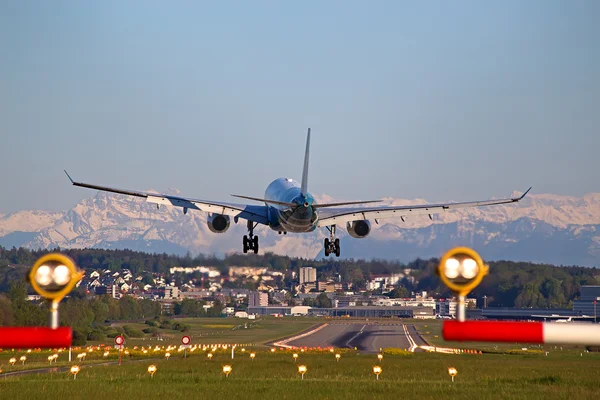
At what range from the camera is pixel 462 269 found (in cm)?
817

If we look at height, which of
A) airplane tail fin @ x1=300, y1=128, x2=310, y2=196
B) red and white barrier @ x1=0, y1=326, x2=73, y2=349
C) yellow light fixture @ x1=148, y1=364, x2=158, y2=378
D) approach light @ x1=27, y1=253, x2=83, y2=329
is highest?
airplane tail fin @ x1=300, y1=128, x2=310, y2=196

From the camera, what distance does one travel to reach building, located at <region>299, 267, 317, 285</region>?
142950 mm

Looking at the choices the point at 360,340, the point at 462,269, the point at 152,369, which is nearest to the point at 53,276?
the point at 462,269

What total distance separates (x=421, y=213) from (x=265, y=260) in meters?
15.8

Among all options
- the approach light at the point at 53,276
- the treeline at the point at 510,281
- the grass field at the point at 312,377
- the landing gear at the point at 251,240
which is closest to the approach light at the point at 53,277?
the approach light at the point at 53,276

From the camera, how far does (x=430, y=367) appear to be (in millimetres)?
115312

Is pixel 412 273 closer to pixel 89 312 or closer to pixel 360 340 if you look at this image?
pixel 89 312

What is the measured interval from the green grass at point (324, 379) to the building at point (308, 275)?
560 inches

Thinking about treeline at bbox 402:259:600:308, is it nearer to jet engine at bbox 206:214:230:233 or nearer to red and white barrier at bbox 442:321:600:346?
red and white barrier at bbox 442:321:600:346

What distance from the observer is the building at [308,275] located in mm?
142950

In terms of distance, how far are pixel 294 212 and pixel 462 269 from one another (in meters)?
69.4

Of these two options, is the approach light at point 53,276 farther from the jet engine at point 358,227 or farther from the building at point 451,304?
the jet engine at point 358,227

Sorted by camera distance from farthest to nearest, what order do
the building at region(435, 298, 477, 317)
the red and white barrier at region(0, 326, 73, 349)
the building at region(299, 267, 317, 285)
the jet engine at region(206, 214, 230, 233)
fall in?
the building at region(299, 267, 317, 285) → the jet engine at region(206, 214, 230, 233) → the building at region(435, 298, 477, 317) → the red and white barrier at region(0, 326, 73, 349)

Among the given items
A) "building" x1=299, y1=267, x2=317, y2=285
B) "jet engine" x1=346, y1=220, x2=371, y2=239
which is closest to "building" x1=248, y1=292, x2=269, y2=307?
"building" x1=299, y1=267, x2=317, y2=285
